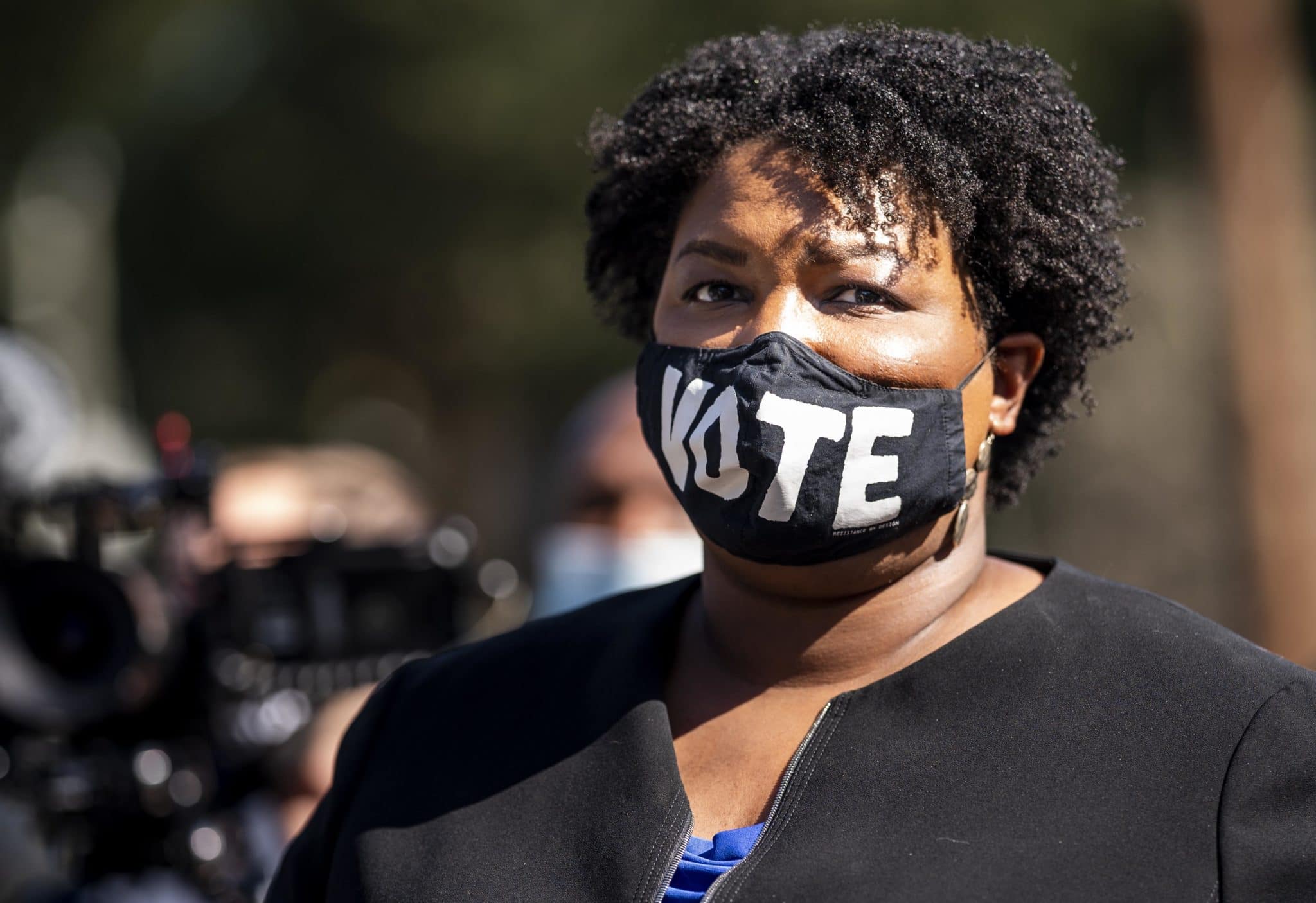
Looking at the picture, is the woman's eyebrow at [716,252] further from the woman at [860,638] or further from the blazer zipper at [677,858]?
the blazer zipper at [677,858]

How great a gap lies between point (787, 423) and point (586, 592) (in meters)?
2.14

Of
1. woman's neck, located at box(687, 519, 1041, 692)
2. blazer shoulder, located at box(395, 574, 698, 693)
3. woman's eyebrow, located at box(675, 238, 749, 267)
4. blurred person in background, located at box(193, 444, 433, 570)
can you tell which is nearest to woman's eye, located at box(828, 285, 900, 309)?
woman's eyebrow, located at box(675, 238, 749, 267)

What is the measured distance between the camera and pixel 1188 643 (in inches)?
69.9

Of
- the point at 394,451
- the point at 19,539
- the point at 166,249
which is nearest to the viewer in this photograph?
the point at 19,539

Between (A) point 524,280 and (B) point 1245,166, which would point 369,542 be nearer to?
(B) point 1245,166

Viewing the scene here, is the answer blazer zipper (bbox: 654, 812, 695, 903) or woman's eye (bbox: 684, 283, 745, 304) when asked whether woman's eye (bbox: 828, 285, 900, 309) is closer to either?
woman's eye (bbox: 684, 283, 745, 304)

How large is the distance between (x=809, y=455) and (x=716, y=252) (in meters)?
0.34

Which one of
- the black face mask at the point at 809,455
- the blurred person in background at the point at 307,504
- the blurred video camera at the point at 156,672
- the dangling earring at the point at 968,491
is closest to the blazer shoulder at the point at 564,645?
the black face mask at the point at 809,455

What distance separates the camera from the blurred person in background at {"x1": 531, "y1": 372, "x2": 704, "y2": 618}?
383cm

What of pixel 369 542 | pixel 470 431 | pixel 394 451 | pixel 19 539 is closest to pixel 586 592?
pixel 369 542

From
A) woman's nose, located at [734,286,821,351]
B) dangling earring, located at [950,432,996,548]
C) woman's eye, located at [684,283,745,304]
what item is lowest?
dangling earring, located at [950,432,996,548]

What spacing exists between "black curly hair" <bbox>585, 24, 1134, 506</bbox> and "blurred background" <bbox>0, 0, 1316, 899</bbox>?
196 mm

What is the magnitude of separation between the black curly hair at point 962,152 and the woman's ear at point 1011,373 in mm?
24

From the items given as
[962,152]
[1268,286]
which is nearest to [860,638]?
[962,152]
